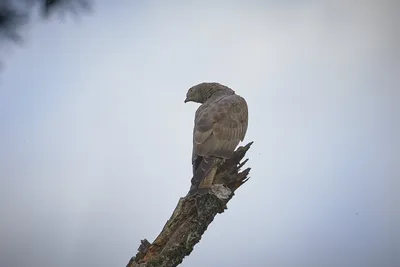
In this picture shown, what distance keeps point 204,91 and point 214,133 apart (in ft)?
6.55

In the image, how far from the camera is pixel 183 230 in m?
4.66

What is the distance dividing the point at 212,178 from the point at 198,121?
1215 millimetres

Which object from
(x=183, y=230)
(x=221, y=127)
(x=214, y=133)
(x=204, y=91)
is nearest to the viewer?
(x=183, y=230)

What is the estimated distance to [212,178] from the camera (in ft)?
17.8

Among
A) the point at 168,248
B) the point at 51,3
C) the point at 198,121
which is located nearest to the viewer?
the point at 168,248

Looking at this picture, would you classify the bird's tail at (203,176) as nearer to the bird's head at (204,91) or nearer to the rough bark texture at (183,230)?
the rough bark texture at (183,230)

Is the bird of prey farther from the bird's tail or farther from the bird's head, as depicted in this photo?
the bird's head

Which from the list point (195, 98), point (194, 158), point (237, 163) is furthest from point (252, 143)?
point (195, 98)

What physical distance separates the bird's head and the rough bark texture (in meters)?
2.99

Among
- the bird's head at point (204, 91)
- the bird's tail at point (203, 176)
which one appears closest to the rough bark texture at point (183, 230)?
the bird's tail at point (203, 176)

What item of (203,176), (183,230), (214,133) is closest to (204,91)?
(214,133)

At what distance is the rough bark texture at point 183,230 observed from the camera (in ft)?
14.9

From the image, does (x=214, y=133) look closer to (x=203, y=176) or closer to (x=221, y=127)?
(x=221, y=127)

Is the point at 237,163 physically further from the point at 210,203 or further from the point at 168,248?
the point at 168,248
